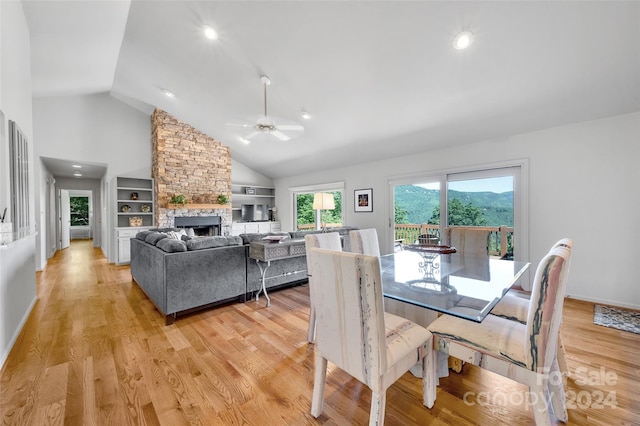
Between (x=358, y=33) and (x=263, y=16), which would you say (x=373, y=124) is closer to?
(x=358, y=33)

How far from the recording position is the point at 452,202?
14.2 ft

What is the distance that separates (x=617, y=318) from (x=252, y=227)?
7058 mm

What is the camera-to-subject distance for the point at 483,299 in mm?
1498

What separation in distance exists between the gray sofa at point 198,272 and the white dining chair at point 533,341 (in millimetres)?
2364

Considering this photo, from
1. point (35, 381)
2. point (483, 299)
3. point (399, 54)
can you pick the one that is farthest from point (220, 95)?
point (483, 299)

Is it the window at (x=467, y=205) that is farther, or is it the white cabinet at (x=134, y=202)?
the white cabinet at (x=134, y=202)

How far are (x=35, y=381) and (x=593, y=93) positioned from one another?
5.61 meters

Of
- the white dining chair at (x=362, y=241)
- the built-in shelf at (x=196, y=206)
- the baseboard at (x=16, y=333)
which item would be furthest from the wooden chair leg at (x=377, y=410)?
the built-in shelf at (x=196, y=206)

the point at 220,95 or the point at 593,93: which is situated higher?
the point at 220,95

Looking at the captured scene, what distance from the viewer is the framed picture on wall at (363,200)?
5.49 m

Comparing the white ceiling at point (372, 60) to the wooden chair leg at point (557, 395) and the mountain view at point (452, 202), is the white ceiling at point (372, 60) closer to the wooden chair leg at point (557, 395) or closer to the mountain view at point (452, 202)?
the mountain view at point (452, 202)

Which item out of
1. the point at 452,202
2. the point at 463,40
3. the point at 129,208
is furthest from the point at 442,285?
the point at 129,208

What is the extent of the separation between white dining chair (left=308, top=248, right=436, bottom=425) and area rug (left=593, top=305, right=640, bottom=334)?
8.20 ft

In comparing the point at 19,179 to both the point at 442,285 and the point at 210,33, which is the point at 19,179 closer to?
the point at 210,33
